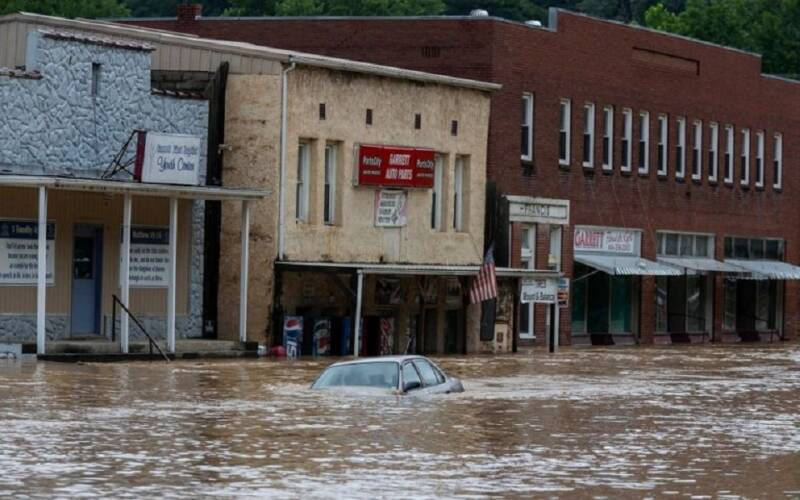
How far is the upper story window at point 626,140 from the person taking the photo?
6430 centimetres

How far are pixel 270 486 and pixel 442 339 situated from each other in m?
33.0

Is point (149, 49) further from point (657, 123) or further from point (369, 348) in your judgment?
point (657, 123)

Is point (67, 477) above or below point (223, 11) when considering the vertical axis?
below

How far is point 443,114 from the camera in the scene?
51.9 meters

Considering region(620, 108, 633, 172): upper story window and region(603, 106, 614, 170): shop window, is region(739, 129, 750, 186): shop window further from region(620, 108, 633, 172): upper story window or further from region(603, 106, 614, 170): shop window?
region(603, 106, 614, 170): shop window

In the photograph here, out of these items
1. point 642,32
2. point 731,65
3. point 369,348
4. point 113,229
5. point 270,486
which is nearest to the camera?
point 270,486

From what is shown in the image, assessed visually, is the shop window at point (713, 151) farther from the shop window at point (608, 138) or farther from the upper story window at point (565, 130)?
the upper story window at point (565, 130)

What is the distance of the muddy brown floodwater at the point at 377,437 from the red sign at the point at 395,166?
397 inches

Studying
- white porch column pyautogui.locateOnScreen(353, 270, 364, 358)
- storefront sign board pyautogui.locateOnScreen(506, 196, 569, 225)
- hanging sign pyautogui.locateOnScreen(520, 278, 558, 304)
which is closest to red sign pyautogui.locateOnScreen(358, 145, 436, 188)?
white porch column pyautogui.locateOnScreen(353, 270, 364, 358)

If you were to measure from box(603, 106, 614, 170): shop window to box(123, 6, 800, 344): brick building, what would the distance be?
44 millimetres

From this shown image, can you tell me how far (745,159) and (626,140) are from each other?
31.7ft

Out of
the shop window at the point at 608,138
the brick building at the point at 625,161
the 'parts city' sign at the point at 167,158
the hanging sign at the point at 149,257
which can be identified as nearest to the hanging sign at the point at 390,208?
the brick building at the point at 625,161

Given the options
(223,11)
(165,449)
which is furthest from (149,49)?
(223,11)

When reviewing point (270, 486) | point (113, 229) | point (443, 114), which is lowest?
point (270, 486)
